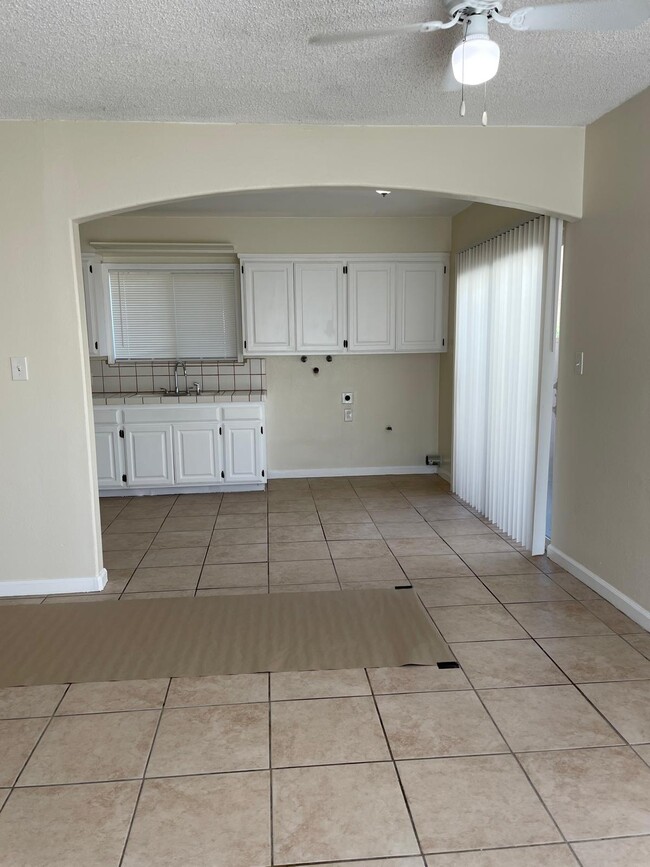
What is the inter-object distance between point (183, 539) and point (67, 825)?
2592mm

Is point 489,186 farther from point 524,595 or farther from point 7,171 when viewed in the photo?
point 7,171

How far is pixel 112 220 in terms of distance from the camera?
5352 mm

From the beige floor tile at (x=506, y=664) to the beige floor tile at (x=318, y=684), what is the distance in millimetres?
461

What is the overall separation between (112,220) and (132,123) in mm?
2429

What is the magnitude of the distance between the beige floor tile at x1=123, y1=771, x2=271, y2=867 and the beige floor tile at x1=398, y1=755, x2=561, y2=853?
0.45 metres

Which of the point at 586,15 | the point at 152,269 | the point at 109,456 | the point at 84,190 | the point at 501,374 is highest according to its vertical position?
the point at 586,15

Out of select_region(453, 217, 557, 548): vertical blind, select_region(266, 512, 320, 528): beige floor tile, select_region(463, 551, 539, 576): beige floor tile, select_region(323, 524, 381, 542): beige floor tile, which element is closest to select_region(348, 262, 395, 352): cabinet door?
select_region(453, 217, 557, 548): vertical blind

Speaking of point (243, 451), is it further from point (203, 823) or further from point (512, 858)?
point (512, 858)

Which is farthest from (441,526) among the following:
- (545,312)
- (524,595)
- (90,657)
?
(90,657)

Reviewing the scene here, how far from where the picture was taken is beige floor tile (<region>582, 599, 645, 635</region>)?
287cm

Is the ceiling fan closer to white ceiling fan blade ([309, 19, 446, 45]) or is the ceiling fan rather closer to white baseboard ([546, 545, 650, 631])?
white ceiling fan blade ([309, 19, 446, 45])

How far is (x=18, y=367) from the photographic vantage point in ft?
10.6

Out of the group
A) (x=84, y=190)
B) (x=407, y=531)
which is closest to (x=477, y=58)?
(x=84, y=190)

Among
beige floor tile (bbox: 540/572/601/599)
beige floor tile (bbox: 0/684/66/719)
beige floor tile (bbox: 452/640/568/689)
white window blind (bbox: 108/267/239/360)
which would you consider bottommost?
beige floor tile (bbox: 0/684/66/719)
